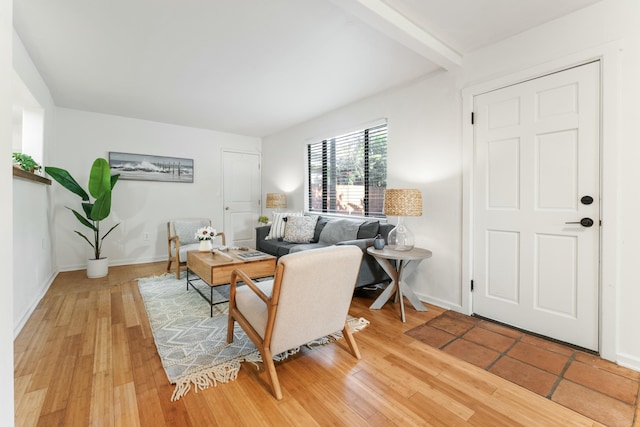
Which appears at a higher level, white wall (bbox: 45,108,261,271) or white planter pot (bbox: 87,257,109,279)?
white wall (bbox: 45,108,261,271)

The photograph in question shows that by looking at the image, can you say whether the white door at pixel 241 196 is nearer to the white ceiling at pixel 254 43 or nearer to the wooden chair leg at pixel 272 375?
the white ceiling at pixel 254 43

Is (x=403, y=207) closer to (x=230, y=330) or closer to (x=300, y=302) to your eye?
(x=300, y=302)

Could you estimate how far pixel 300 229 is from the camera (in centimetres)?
421

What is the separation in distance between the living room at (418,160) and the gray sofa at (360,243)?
388 millimetres

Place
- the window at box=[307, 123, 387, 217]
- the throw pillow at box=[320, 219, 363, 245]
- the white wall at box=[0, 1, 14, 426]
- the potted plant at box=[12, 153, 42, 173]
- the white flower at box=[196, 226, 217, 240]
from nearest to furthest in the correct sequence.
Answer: the white wall at box=[0, 1, 14, 426] < the potted plant at box=[12, 153, 42, 173] < the white flower at box=[196, 226, 217, 240] < the throw pillow at box=[320, 219, 363, 245] < the window at box=[307, 123, 387, 217]

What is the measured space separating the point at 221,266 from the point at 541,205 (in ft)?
9.19

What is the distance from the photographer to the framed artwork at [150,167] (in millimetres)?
4680

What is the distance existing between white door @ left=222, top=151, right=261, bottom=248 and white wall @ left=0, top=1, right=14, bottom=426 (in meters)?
4.87

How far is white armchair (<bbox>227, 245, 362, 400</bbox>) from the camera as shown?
1.56 m

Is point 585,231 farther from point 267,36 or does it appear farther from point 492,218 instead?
point 267,36

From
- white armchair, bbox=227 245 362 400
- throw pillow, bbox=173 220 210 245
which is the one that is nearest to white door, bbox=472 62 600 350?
white armchair, bbox=227 245 362 400

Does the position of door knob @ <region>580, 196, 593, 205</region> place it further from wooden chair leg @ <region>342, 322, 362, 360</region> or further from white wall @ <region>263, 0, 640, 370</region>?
wooden chair leg @ <region>342, 322, 362, 360</region>

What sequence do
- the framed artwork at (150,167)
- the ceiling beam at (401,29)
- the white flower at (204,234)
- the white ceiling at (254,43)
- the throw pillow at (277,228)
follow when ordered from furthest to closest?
the framed artwork at (150,167), the throw pillow at (277,228), the white flower at (204,234), the white ceiling at (254,43), the ceiling beam at (401,29)

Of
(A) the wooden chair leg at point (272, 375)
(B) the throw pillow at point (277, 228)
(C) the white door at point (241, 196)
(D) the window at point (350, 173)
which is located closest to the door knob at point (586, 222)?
(D) the window at point (350, 173)
